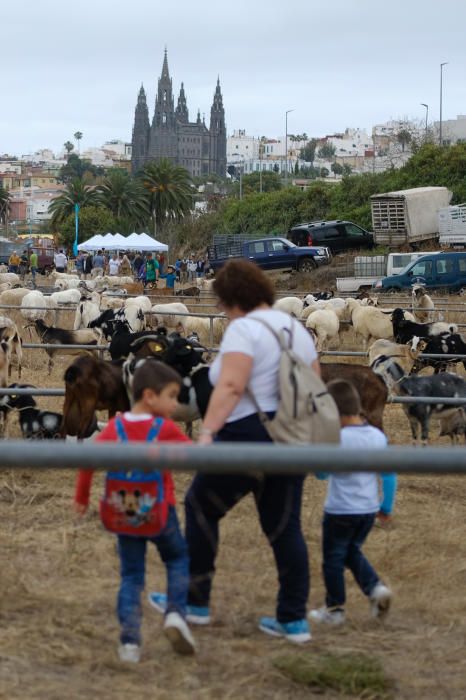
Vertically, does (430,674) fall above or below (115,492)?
below

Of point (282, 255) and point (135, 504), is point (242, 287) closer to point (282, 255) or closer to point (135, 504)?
point (135, 504)

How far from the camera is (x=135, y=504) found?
16.0ft

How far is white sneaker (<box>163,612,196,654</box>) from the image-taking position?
461 cm

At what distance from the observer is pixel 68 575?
534 centimetres

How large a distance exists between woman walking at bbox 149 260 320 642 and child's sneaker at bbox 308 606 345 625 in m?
0.13

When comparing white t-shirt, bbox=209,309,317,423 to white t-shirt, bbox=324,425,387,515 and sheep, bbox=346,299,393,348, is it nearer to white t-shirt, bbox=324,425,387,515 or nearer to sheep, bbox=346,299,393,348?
white t-shirt, bbox=324,425,387,515

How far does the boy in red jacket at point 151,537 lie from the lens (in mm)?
4773

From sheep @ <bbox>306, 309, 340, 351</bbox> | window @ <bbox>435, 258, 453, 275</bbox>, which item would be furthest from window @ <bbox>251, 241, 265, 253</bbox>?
sheep @ <bbox>306, 309, 340, 351</bbox>

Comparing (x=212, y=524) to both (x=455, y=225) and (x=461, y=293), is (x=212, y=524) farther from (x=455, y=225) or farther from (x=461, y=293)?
(x=455, y=225)

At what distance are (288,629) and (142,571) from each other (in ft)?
2.19

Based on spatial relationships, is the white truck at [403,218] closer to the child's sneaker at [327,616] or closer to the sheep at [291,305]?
the sheep at [291,305]

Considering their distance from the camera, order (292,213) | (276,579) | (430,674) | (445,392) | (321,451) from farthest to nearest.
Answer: (292,213), (445,392), (276,579), (430,674), (321,451)

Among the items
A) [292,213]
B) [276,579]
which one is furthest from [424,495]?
[292,213]

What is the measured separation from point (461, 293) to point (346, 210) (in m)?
31.1
